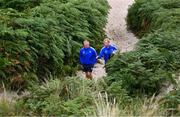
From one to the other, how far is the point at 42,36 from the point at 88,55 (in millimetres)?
1465

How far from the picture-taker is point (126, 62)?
38.6ft

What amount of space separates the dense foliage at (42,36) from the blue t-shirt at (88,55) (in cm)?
88

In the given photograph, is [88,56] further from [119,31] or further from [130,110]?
[119,31]

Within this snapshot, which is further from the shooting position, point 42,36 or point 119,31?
point 119,31

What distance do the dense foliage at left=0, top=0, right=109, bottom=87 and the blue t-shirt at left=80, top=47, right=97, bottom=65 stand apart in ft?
2.88

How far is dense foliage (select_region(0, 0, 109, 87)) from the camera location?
1220 cm

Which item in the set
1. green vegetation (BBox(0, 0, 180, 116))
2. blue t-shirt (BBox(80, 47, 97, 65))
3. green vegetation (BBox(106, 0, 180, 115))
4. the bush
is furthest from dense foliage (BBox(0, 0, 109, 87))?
the bush

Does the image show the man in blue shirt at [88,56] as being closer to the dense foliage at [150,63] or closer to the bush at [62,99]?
the dense foliage at [150,63]

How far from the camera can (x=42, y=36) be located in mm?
13516

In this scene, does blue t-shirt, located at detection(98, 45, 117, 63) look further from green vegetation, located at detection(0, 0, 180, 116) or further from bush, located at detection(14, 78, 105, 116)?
bush, located at detection(14, 78, 105, 116)

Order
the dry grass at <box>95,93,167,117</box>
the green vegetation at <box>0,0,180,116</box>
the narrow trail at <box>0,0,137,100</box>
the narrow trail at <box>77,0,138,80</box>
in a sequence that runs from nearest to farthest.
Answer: the dry grass at <box>95,93,167,117</box>, the green vegetation at <box>0,0,180,116</box>, the narrow trail at <box>0,0,137,100</box>, the narrow trail at <box>77,0,138,80</box>

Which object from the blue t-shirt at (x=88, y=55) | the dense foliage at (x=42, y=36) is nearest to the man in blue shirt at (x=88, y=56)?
the blue t-shirt at (x=88, y=55)

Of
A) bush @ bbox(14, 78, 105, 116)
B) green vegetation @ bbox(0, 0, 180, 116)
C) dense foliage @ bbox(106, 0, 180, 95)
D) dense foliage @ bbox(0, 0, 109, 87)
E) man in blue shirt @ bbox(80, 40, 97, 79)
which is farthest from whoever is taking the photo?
man in blue shirt @ bbox(80, 40, 97, 79)

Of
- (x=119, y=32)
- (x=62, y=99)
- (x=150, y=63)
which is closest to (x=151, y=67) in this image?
(x=150, y=63)
